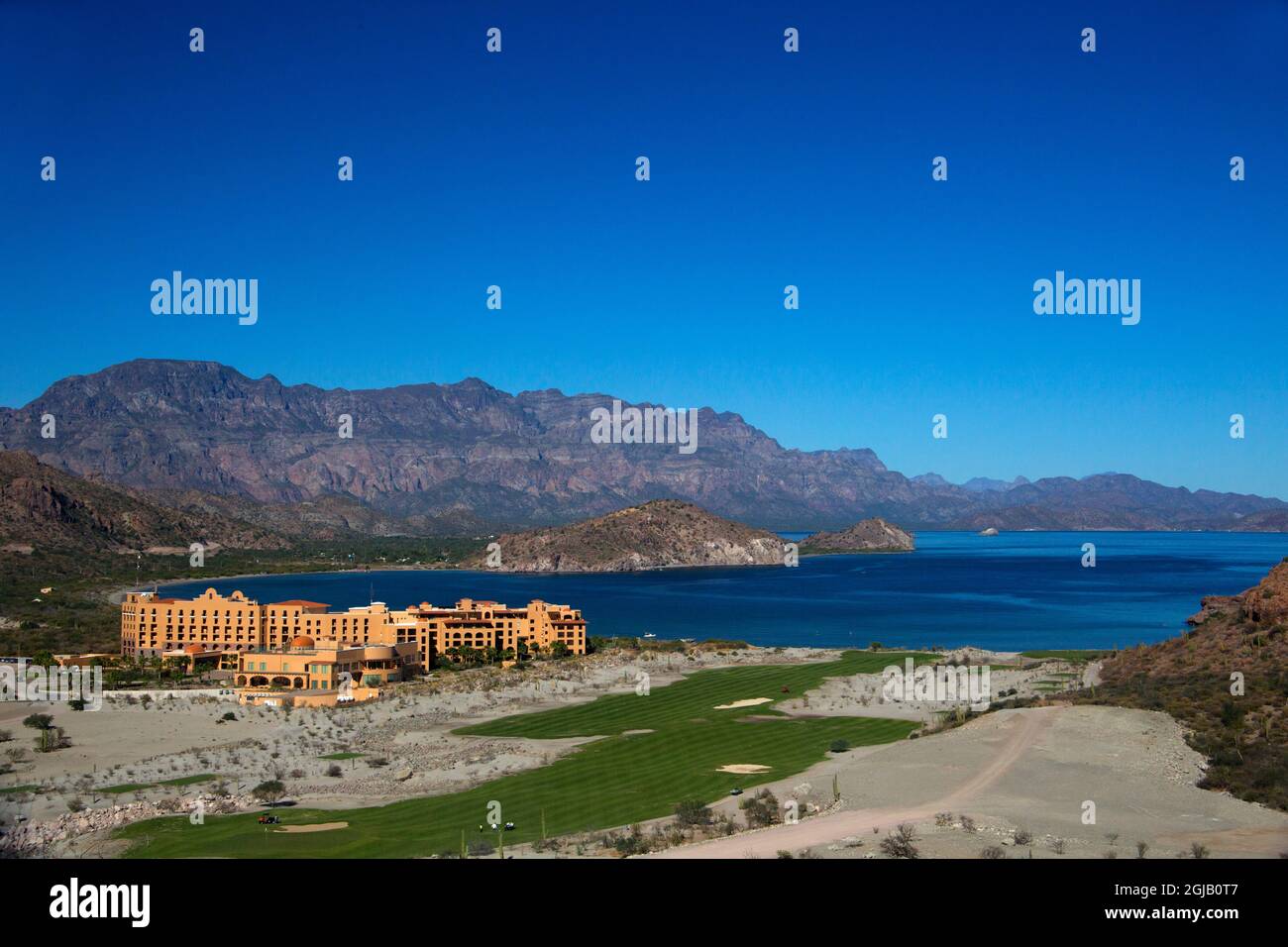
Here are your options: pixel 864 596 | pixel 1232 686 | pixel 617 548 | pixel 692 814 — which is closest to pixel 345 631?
pixel 692 814

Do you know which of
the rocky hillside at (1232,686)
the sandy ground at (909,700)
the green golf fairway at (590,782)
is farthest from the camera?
Answer: the sandy ground at (909,700)

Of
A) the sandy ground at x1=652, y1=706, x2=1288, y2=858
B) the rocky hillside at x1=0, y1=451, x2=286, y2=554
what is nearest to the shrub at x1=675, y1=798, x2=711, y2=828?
the sandy ground at x1=652, y1=706, x2=1288, y2=858

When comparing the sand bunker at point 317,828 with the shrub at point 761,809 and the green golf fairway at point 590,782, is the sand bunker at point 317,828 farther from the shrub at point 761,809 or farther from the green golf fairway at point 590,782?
the shrub at point 761,809

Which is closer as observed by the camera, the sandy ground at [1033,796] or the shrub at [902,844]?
the shrub at [902,844]

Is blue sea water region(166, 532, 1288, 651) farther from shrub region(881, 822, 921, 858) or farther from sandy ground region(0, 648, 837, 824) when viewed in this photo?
shrub region(881, 822, 921, 858)

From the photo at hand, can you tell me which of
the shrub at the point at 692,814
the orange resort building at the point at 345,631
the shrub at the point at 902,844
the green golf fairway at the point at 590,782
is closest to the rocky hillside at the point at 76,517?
the orange resort building at the point at 345,631

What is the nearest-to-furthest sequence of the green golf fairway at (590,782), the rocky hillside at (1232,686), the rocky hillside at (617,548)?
the green golf fairway at (590,782)
the rocky hillside at (1232,686)
the rocky hillside at (617,548)
